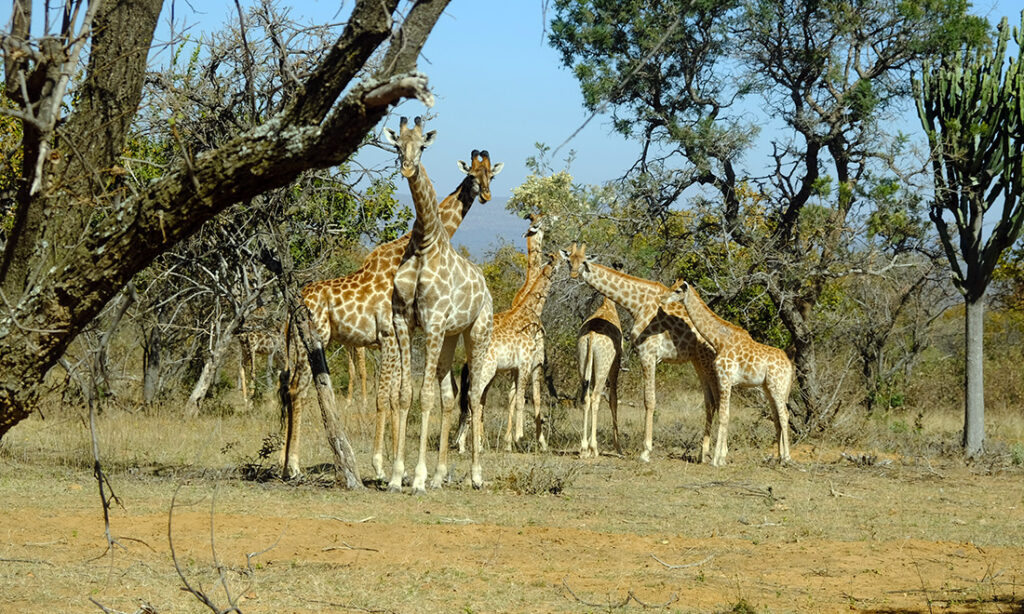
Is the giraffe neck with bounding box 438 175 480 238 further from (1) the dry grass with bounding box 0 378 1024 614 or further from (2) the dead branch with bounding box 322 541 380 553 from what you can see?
(2) the dead branch with bounding box 322 541 380 553

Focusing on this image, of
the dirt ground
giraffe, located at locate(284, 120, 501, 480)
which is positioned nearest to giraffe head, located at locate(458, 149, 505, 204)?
Result: giraffe, located at locate(284, 120, 501, 480)

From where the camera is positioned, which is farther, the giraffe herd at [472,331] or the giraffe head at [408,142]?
the giraffe herd at [472,331]

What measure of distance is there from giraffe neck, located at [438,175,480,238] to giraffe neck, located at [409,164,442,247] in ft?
2.11

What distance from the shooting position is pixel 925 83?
14.9 meters

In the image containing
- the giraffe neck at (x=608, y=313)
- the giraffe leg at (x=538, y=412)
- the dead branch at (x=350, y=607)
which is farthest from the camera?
the giraffe neck at (x=608, y=313)

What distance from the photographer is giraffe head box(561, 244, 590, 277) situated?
14.4 meters

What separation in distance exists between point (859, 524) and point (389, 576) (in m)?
4.53

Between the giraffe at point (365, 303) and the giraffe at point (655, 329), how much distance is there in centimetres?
340

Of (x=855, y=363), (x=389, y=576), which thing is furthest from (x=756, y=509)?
(x=855, y=363)

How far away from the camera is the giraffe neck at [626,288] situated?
46.9 feet

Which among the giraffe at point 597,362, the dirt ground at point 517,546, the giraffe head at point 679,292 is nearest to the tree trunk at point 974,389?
the dirt ground at point 517,546

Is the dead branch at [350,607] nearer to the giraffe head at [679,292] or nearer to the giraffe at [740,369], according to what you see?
the giraffe at [740,369]

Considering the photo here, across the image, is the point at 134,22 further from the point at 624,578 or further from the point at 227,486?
the point at 227,486

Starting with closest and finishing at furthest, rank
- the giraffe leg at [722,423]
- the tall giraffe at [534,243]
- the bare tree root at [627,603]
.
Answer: the bare tree root at [627,603] < the giraffe leg at [722,423] < the tall giraffe at [534,243]
